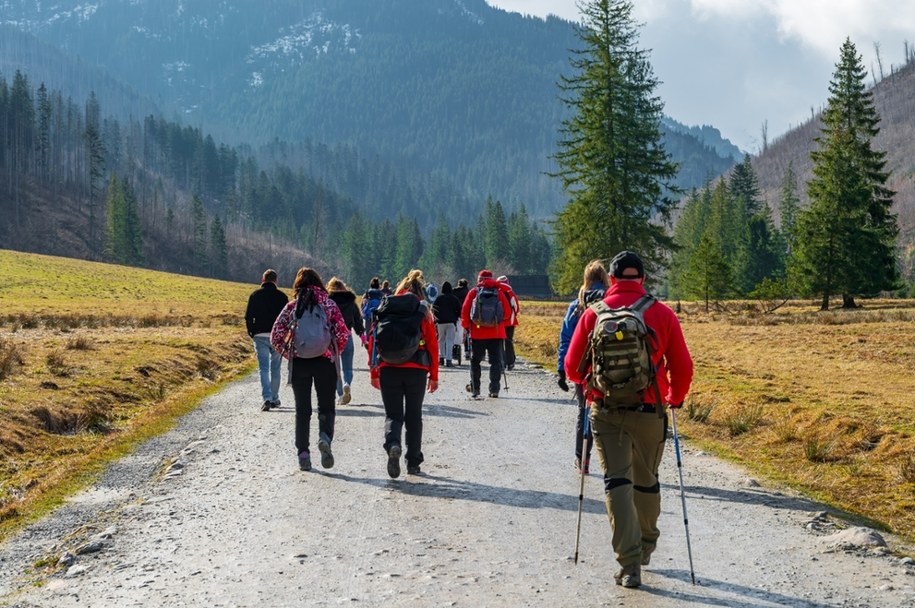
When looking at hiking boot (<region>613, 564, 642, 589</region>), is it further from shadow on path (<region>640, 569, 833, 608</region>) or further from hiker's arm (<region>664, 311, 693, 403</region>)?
hiker's arm (<region>664, 311, 693, 403</region>)

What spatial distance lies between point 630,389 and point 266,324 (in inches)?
433

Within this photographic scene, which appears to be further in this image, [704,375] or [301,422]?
[704,375]

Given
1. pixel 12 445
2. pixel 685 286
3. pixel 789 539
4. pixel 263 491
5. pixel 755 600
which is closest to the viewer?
pixel 755 600

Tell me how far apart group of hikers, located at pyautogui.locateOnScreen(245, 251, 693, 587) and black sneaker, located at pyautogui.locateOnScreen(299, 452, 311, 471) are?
0.01 meters

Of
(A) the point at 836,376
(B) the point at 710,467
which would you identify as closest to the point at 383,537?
(B) the point at 710,467

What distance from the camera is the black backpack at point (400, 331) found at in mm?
10539

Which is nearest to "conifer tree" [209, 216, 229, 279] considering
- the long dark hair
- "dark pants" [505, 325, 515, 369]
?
"dark pants" [505, 325, 515, 369]

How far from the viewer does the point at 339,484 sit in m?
10.2

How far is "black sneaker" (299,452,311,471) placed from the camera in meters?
11.0

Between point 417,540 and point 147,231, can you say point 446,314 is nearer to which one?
point 417,540

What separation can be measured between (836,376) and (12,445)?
16806mm

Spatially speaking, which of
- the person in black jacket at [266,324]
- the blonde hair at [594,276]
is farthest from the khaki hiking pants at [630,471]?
the person in black jacket at [266,324]

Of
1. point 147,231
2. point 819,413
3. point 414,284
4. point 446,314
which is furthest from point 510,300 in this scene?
point 147,231

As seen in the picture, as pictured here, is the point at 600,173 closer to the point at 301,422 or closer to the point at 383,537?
the point at 301,422
